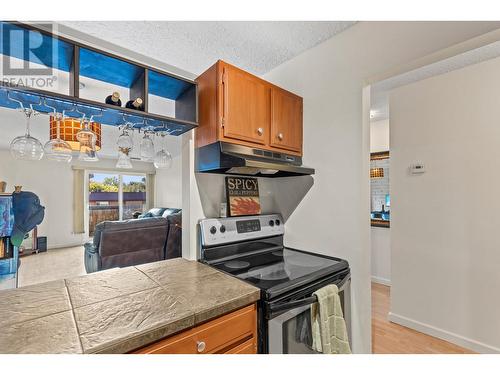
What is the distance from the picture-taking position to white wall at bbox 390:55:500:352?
1.87 metres

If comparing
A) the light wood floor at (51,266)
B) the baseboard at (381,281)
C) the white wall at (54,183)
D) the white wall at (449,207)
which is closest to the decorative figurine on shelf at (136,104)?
the white wall at (449,207)

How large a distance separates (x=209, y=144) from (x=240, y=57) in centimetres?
84

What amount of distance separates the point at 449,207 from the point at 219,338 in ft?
7.38

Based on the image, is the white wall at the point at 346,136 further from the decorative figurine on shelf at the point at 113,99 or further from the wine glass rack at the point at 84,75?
the decorative figurine on shelf at the point at 113,99

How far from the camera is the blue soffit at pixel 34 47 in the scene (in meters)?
0.94

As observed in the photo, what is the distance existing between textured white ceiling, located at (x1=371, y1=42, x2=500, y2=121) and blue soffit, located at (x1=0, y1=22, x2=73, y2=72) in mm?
2130

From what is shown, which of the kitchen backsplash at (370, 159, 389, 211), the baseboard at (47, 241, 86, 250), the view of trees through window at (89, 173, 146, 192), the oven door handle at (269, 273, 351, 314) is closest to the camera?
the oven door handle at (269, 273, 351, 314)

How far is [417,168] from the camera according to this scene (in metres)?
2.29

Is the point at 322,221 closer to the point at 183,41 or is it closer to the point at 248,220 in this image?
the point at 248,220

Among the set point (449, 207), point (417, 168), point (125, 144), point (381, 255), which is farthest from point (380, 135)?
point (125, 144)

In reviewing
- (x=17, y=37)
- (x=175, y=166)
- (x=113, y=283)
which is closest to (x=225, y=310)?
(x=113, y=283)

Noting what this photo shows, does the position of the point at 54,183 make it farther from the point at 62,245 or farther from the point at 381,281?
the point at 381,281
